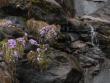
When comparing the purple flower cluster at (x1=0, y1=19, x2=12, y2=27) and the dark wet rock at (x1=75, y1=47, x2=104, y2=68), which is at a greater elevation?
the purple flower cluster at (x1=0, y1=19, x2=12, y2=27)

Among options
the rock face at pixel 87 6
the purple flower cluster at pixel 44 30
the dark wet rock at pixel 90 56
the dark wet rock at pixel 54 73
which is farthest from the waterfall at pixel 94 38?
the rock face at pixel 87 6

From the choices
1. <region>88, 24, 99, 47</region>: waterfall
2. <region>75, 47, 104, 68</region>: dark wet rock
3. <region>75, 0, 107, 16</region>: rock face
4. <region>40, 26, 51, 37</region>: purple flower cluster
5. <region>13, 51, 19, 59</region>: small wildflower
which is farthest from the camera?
<region>75, 0, 107, 16</region>: rock face

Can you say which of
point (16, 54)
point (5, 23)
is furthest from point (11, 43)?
point (5, 23)

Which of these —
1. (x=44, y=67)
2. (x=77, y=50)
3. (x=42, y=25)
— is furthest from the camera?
Answer: (x=77, y=50)

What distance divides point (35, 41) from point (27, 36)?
34cm

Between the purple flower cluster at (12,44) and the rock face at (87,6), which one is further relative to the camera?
the rock face at (87,6)

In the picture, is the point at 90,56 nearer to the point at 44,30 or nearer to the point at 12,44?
the point at 44,30

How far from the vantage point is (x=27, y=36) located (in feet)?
24.4

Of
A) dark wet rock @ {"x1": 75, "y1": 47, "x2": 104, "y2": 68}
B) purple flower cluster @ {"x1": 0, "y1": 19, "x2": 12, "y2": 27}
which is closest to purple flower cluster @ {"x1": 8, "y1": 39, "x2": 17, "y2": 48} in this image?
purple flower cluster @ {"x1": 0, "y1": 19, "x2": 12, "y2": 27}

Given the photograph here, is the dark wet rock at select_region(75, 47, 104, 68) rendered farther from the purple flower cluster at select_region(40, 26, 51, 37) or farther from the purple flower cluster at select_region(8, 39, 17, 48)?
the purple flower cluster at select_region(8, 39, 17, 48)

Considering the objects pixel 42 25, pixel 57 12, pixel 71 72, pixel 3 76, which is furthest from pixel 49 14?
pixel 3 76

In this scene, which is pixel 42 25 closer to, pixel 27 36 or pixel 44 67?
pixel 27 36

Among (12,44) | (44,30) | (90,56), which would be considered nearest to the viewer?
(12,44)

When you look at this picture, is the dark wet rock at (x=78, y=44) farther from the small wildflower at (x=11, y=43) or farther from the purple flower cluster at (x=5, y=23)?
the small wildflower at (x=11, y=43)
